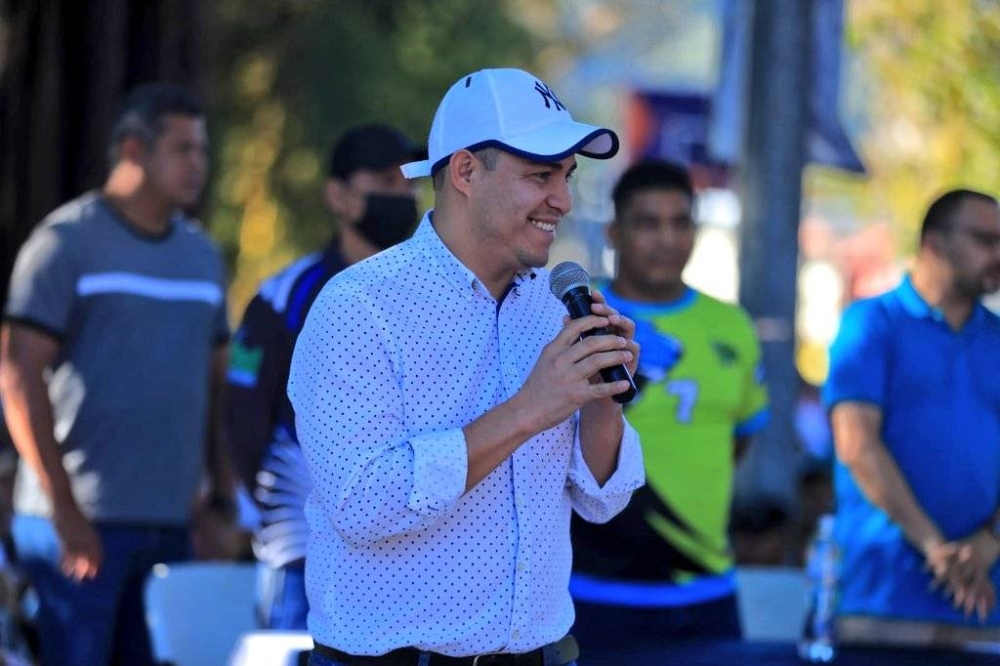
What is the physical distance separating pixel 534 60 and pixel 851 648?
1478 centimetres

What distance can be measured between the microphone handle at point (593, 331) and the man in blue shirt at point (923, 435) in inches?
88.7

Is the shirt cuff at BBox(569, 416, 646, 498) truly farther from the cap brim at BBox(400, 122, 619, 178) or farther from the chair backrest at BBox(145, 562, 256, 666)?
the chair backrest at BBox(145, 562, 256, 666)

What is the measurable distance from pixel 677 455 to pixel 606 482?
2.18m

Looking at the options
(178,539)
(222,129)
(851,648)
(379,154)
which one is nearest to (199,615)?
(178,539)

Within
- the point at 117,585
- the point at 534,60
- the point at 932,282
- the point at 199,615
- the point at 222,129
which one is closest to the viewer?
the point at 932,282

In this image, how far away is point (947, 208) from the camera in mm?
5660

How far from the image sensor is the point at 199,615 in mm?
6668

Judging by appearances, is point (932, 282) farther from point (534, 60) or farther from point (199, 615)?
point (534, 60)

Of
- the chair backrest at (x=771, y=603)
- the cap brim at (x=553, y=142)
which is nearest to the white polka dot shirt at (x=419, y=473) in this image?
the cap brim at (x=553, y=142)

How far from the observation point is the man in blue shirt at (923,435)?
545 cm

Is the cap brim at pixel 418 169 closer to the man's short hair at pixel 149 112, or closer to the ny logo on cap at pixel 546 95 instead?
the ny logo on cap at pixel 546 95

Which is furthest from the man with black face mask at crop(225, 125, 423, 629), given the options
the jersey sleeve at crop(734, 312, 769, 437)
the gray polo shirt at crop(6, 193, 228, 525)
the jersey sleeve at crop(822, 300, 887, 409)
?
the jersey sleeve at crop(822, 300, 887, 409)

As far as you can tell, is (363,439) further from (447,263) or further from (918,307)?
(918,307)

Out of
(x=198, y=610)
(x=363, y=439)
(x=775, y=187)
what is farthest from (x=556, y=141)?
(x=775, y=187)
